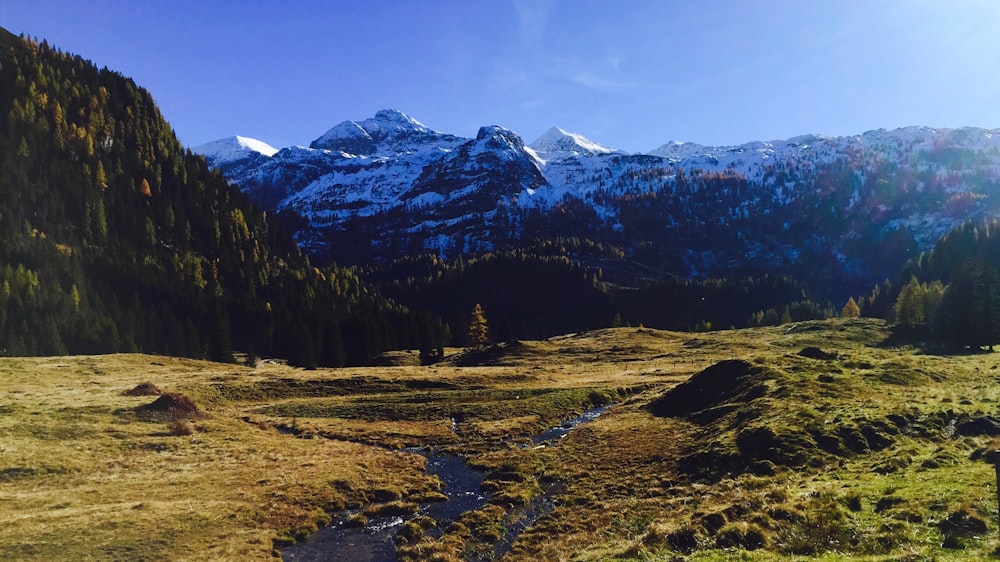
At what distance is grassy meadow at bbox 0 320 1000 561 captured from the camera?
24422mm

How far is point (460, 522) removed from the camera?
3375 centimetres

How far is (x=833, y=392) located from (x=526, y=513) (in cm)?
3230

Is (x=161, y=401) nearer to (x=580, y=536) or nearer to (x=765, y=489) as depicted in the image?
(x=580, y=536)

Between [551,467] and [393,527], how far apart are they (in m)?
15.7

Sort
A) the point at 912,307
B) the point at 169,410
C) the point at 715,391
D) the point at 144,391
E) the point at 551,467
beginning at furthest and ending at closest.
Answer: the point at 912,307
the point at 144,391
the point at 169,410
the point at 715,391
the point at 551,467

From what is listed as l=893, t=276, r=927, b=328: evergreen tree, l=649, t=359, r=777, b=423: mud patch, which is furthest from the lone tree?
l=893, t=276, r=927, b=328: evergreen tree

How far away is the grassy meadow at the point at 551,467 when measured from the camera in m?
24.4

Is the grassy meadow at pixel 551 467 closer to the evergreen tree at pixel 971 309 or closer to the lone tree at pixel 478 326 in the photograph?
the evergreen tree at pixel 971 309

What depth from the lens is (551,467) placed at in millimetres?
45062

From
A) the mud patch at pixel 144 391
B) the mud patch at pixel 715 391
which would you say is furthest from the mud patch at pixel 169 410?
the mud patch at pixel 715 391

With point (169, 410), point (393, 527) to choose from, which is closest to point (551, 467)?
point (393, 527)

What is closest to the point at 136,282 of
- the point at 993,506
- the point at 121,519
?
the point at 121,519

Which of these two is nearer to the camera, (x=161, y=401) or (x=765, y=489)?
(x=765, y=489)

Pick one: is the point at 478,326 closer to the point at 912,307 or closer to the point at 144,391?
the point at 144,391
